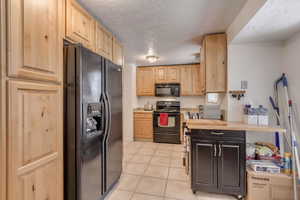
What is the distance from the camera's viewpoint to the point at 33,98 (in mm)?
1077

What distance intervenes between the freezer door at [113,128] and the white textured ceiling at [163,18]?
0.65 m

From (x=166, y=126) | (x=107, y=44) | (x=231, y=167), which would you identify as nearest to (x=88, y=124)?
(x=107, y=44)

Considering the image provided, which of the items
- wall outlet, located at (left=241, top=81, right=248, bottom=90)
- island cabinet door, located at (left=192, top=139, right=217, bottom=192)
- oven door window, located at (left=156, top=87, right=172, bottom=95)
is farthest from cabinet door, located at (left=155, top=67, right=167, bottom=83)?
island cabinet door, located at (left=192, top=139, right=217, bottom=192)

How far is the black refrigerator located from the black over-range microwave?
9.26ft

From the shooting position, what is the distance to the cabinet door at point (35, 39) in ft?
3.06

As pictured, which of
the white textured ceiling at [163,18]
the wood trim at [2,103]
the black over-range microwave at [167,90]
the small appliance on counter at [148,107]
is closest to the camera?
the wood trim at [2,103]

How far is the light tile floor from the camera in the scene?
2016 millimetres

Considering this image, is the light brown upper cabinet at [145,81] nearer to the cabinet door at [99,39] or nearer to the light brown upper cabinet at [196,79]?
the light brown upper cabinet at [196,79]

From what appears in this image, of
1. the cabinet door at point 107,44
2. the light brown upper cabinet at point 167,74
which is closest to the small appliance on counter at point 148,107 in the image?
the light brown upper cabinet at point 167,74

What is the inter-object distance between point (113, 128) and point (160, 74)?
10.2ft

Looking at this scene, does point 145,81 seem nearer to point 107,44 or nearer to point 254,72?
point 107,44

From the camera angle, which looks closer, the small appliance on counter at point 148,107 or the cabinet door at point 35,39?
the cabinet door at point 35,39

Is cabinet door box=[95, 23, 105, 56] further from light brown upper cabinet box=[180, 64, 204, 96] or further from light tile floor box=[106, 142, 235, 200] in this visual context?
light brown upper cabinet box=[180, 64, 204, 96]

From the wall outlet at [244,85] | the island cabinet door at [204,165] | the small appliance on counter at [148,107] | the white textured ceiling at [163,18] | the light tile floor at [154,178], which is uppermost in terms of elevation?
the white textured ceiling at [163,18]
